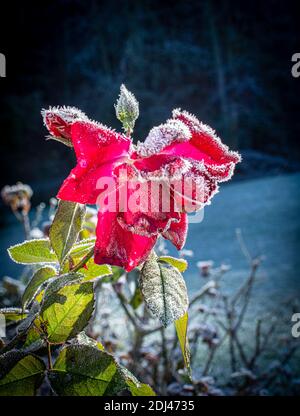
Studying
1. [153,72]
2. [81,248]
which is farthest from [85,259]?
[153,72]

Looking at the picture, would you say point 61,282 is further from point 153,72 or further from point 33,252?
point 153,72

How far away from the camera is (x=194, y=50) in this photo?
5.21 meters

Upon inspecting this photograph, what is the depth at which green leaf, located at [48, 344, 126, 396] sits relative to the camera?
0.22m

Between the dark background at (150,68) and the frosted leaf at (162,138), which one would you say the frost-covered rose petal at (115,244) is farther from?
the dark background at (150,68)

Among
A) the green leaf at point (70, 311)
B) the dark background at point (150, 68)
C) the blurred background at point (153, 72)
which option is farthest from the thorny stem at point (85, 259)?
the dark background at point (150, 68)

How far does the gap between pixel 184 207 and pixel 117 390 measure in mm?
97

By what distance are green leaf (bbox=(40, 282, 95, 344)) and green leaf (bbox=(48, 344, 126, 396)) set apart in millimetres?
11

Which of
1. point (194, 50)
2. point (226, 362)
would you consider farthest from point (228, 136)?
point (226, 362)

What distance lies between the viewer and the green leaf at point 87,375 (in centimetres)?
22

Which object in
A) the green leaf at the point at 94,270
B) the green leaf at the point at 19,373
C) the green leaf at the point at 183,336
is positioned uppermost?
the green leaf at the point at 94,270

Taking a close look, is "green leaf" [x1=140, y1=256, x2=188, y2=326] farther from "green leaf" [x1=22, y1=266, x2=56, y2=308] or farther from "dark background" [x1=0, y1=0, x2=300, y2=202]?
"dark background" [x1=0, y1=0, x2=300, y2=202]

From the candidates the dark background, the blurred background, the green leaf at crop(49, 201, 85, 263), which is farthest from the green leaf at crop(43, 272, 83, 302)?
the dark background

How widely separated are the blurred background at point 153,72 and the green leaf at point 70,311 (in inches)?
134

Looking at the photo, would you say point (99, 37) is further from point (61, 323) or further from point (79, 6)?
point (61, 323)
